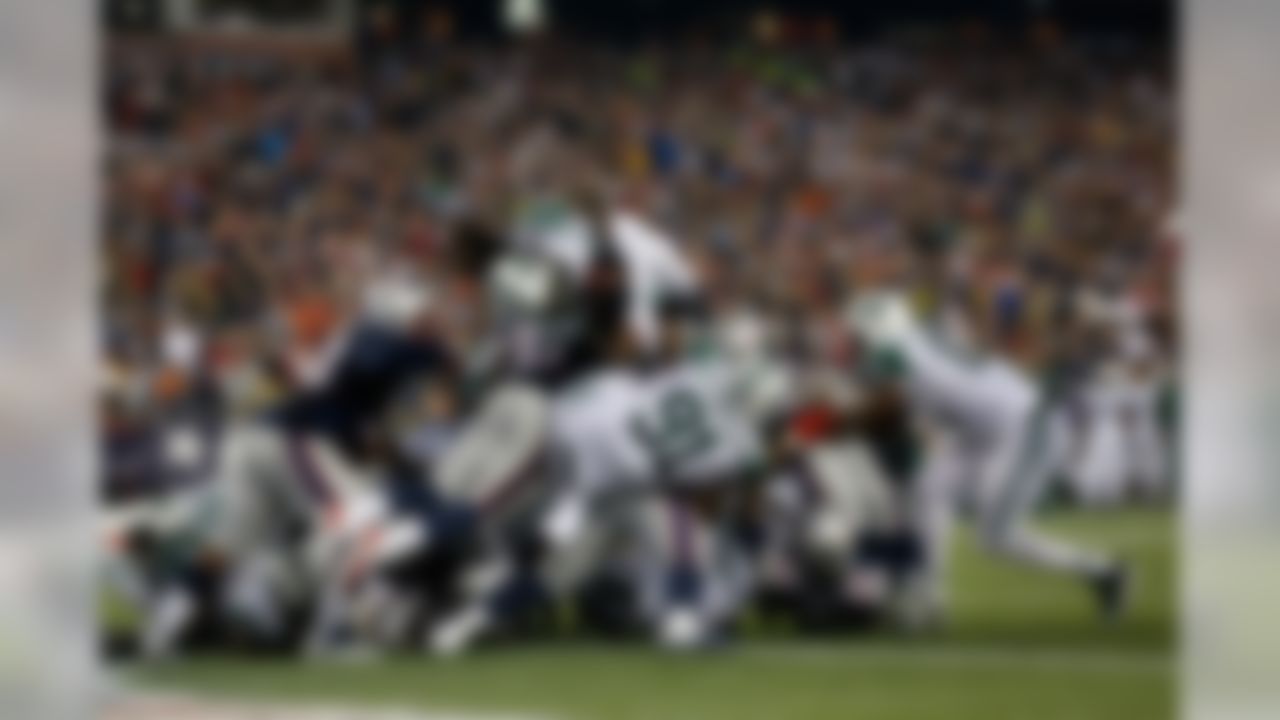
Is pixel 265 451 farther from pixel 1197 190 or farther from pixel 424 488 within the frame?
pixel 1197 190

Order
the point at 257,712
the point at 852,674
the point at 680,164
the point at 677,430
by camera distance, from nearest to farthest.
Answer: the point at 257,712 < the point at 852,674 < the point at 677,430 < the point at 680,164

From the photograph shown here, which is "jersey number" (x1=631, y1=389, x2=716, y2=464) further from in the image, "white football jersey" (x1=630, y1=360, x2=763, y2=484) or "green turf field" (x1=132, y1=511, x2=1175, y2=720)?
"green turf field" (x1=132, y1=511, x2=1175, y2=720)

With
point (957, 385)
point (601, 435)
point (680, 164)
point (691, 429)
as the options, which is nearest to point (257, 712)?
point (601, 435)

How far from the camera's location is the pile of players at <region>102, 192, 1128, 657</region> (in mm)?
5375

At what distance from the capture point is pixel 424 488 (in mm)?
5441

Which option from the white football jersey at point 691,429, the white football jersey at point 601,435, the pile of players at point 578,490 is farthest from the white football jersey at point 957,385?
the white football jersey at point 601,435

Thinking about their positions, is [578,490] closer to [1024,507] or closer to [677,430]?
[677,430]

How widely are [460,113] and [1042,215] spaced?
1850 mm

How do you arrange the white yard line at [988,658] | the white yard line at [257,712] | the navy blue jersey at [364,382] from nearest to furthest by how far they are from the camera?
the white yard line at [257,712], the white yard line at [988,658], the navy blue jersey at [364,382]

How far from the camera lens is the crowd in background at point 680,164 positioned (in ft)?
22.2

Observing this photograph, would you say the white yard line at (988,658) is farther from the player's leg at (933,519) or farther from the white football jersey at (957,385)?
the white football jersey at (957,385)

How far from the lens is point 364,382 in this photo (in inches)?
216

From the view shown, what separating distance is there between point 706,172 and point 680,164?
10 centimetres

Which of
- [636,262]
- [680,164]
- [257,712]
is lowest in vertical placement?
[257,712]
